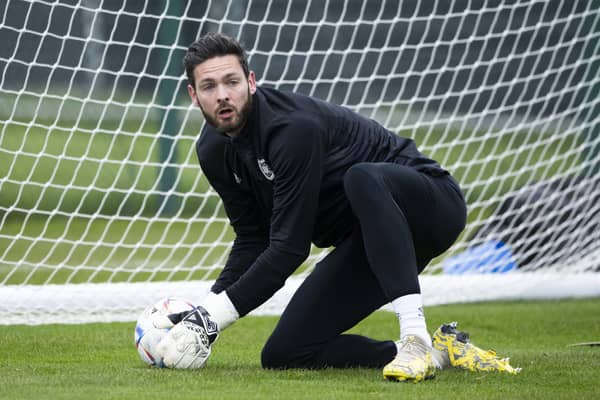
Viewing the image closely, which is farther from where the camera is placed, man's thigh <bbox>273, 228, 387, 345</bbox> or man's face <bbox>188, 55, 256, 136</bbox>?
man's thigh <bbox>273, 228, 387, 345</bbox>

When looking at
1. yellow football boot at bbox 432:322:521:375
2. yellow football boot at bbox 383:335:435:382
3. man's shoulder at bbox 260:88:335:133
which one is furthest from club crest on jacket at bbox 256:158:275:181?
yellow football boot at bbox 432:322:521:375

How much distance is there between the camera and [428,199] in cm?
344

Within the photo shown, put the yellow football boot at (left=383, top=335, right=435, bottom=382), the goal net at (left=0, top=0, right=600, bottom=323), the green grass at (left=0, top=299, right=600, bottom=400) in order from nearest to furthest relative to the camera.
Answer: the green grass at (left=0, top=299, right=600, bottom=400)
the yellow football boot at (left=383, top=335, right=435, bottom=382)
the goal net at (left=0, top=0, right=600, bottom=323)

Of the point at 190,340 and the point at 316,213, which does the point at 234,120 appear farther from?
the point at 190,340

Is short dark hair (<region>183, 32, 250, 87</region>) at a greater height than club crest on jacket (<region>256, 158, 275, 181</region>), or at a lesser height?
greater

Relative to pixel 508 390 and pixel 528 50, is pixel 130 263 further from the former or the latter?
pixel 508 390

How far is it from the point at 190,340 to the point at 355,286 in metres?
0.59

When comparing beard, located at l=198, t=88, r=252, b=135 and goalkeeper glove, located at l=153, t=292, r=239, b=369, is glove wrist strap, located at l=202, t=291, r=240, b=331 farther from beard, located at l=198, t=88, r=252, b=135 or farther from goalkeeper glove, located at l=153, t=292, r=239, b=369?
beard, located at l=198, t=88, r=252, b=135

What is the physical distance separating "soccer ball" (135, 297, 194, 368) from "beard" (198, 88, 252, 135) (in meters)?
0.61

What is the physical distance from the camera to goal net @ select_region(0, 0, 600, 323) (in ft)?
18.0

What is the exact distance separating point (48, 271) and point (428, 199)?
12.2 feet

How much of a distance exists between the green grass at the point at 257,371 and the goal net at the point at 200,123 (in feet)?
1.97

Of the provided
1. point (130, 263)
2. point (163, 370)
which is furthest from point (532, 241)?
point (163, 370)

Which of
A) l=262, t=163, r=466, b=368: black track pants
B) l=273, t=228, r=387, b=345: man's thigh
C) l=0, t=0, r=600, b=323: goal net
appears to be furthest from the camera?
l=0, t=0, r=600, b=323: goal net
